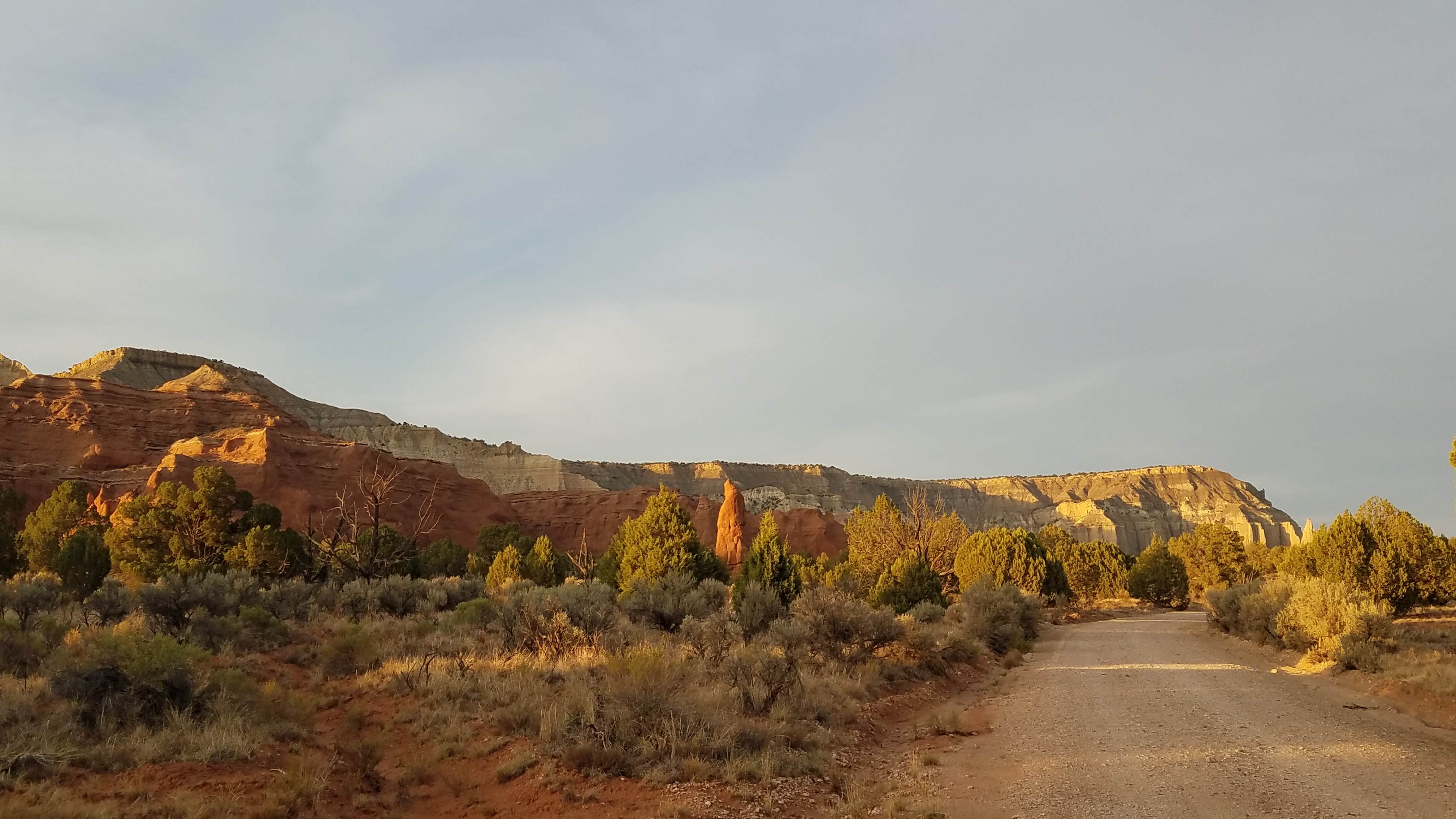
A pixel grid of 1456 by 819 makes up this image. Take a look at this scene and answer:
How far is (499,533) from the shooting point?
6000 centimetres

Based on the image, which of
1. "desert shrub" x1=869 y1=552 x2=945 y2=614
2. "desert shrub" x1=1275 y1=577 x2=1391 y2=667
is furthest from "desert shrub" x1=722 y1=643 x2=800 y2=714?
"desert shrub" x1=869 y1=552 x2=945 y2=614

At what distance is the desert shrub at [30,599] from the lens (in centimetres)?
1569

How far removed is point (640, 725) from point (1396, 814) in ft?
23.2

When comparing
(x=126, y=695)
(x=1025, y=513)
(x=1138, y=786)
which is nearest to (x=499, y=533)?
(x=126, y=695)

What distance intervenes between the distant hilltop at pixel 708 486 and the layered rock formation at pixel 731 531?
1098 cm

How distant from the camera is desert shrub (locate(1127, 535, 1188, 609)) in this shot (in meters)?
51.9

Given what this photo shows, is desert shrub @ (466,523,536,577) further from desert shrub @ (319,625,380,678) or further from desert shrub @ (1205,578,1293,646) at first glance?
desert shrub @ (1205,578,1293,646)

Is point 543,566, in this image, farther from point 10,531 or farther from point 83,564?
point 10,531

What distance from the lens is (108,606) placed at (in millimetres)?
17000

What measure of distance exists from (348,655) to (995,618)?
1711cm

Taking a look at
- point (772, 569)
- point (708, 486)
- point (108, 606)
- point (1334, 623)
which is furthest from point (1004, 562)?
point (708, 486)

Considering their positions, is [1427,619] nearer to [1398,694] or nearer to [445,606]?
[1398,694]

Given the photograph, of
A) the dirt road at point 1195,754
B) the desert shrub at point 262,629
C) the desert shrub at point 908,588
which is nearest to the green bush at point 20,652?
the desert shrub at point 262,629

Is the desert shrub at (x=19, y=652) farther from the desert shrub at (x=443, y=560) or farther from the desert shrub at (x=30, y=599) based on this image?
the desert shrub at (x=443, y=560)
